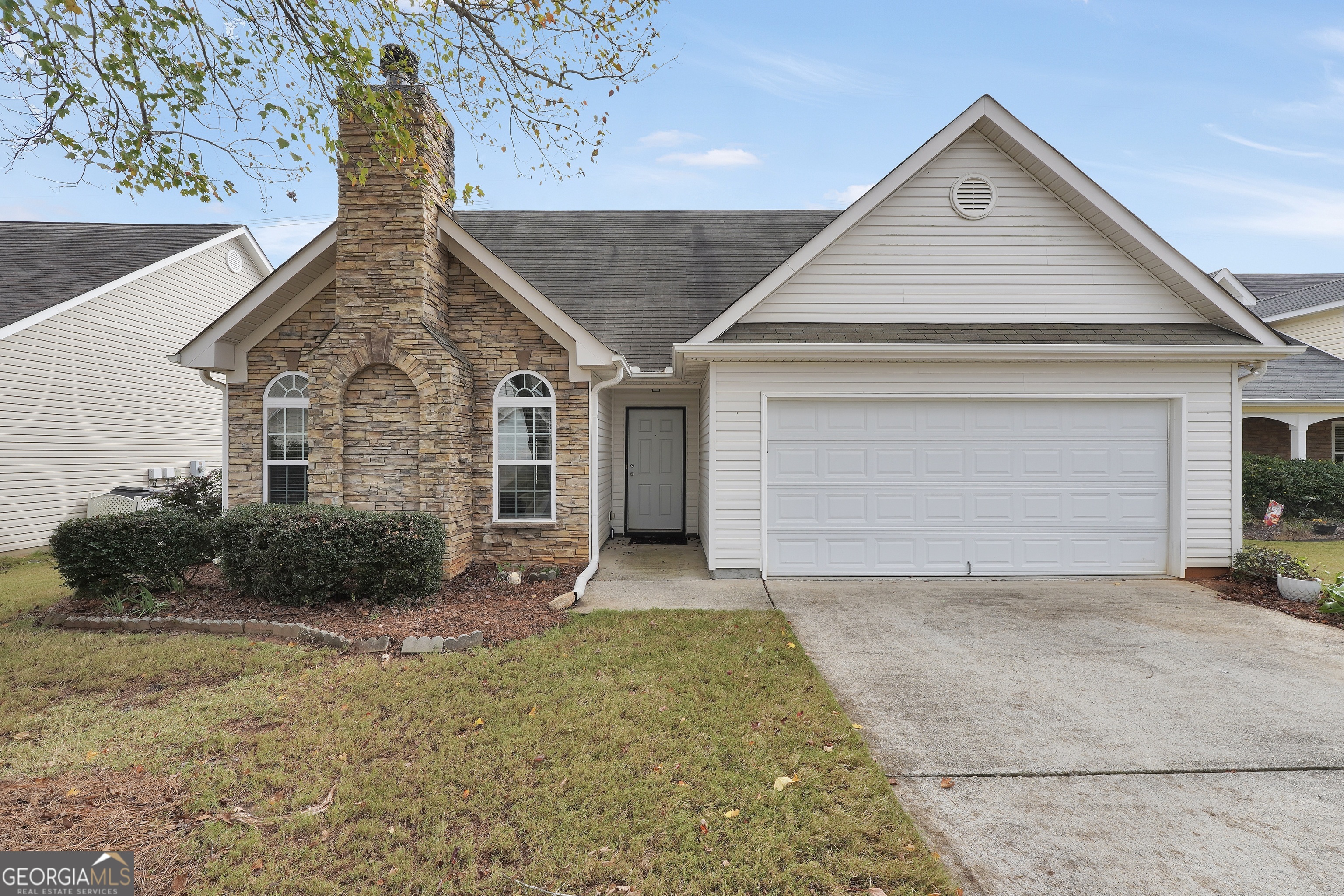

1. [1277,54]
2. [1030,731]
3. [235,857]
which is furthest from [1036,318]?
[235,857]

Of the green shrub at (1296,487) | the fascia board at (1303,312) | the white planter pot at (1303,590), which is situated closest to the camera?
the white planter pot at (1303,590)

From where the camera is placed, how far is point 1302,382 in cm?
1373

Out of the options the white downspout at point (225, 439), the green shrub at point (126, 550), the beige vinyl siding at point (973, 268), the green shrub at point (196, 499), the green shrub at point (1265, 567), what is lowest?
the green shrub at point (1265, 567)

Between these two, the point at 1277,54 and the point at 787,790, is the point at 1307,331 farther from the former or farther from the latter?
the point at 787,790

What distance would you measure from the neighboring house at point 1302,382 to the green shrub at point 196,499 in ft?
61.6

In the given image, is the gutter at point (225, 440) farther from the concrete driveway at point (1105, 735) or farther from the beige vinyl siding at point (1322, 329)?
the beige vinyl siding at point (1322, 329)

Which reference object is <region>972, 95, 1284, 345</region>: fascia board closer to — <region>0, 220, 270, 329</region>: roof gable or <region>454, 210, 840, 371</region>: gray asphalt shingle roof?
<region>454, 210, 840, 371</region>: gray asphalt shingle roof

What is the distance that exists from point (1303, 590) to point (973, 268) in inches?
213

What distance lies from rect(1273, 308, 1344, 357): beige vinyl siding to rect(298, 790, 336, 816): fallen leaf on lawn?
937 inches

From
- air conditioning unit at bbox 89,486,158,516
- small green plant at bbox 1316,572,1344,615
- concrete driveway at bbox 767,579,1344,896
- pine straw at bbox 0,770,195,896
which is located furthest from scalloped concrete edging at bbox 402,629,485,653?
air conditioning unit at bbox 89,486,158,516

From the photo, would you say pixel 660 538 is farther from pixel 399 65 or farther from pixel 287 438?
pixel 399 65

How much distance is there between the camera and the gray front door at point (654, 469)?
436 inches

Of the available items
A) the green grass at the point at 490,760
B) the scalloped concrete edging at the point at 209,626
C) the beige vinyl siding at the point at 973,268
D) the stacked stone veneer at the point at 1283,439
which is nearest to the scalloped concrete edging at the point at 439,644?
the scalloped concrete edging at the point at 209,626

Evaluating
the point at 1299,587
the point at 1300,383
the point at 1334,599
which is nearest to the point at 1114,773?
the point at 1334,599
